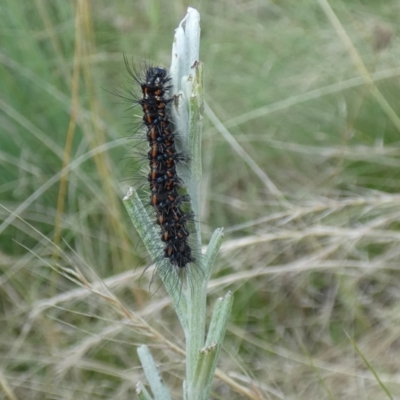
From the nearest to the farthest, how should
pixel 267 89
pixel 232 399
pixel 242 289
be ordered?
pixel 232 399, pixel 242 289, pixel 267 89

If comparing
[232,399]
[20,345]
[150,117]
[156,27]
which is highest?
[156,27]

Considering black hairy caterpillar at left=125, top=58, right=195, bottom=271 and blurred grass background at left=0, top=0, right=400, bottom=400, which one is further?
blurred grass background at left=0, top=0, right=400, bottom=400

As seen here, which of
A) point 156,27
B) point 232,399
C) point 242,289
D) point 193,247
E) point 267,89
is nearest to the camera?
point 193,247

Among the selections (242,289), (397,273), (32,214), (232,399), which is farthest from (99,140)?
(397,273)

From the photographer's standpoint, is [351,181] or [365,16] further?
[365,16]

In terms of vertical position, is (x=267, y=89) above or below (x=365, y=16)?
below

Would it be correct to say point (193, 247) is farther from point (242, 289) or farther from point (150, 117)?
point (242, 289)
